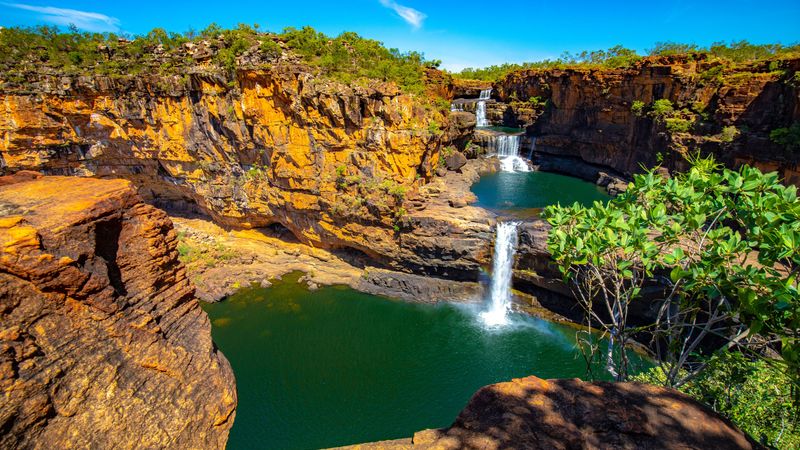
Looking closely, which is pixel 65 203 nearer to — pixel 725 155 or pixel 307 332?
pixel 307 332

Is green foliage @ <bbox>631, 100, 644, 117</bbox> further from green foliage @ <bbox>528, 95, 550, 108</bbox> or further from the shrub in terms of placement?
the shrub

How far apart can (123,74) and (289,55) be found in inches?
393

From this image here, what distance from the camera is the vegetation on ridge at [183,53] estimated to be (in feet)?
68.4

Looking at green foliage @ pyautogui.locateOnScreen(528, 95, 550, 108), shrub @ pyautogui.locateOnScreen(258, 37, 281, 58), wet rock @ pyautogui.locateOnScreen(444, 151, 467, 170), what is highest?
shrub @ pyautogui.locateOnScreen(258, 37, 281, 58)

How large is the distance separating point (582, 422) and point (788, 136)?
24.1m

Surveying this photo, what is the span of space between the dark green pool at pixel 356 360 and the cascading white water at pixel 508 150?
20235 millimetres

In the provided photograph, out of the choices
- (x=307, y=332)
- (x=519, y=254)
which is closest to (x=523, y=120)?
(x=519, y=254)

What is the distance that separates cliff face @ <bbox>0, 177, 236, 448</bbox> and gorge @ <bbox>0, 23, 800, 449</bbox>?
0.03 meters

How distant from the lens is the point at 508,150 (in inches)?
1409

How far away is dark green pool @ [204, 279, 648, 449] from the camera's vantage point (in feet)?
41.7

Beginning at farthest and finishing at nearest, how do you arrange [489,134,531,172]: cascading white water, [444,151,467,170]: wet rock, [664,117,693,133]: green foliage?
[489,134,531,172]: cascading white water < [444,151,467,170]: wet rock < [664,117,693,133]: green foliage

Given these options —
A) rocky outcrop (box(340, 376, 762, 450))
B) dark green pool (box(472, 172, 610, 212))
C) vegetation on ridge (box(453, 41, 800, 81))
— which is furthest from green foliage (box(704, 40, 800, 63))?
rocky outcrop (box(340, 376, 762, 450))

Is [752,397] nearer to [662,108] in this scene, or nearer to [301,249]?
[301,249]

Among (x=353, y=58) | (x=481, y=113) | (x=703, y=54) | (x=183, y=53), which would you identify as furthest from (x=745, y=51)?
(x=183, y=53)
